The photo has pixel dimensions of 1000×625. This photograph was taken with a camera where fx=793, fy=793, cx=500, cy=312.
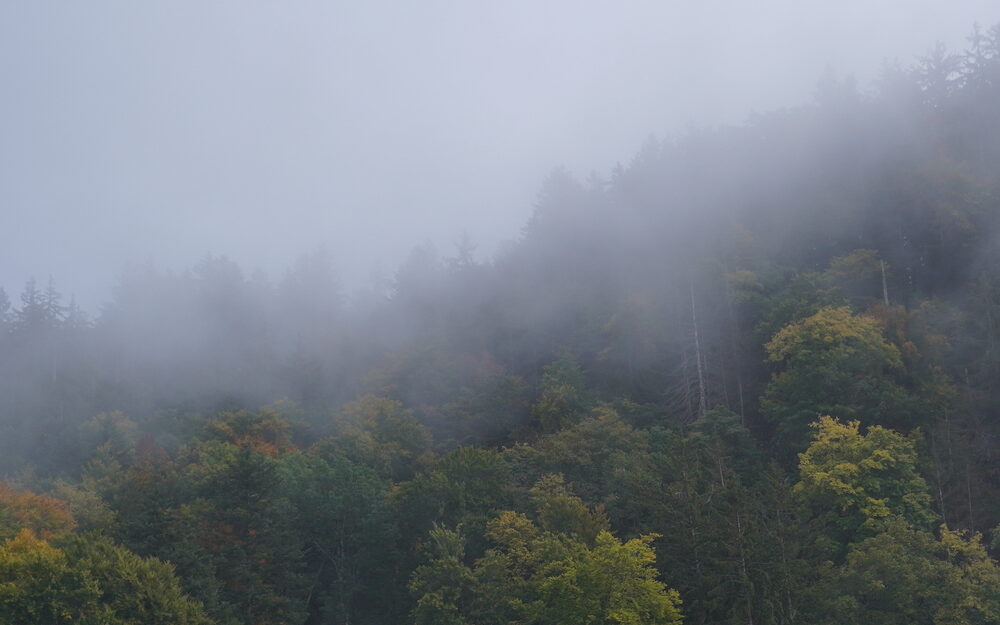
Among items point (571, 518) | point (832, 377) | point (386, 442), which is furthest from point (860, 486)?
point (386, 442)

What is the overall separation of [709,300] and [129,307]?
218 ft

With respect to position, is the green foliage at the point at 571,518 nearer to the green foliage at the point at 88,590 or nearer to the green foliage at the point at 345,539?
the green foliage at the point at 345,539

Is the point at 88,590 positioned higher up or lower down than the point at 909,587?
higher up

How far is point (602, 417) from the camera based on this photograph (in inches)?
1896

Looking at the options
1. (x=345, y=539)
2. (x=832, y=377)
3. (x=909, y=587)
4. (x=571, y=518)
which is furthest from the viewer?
(x=345, y=539)

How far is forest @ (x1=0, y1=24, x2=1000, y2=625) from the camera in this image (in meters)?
31.1

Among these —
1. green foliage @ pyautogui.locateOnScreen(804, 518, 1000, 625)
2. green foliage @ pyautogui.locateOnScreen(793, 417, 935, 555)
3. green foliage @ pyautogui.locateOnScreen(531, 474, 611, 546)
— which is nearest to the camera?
green foliage @ pyautogui.locateOnScreen(804, 518, 1000, 625)

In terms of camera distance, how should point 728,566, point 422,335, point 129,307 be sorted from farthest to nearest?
point 129,307
point 422,335
point 728,566

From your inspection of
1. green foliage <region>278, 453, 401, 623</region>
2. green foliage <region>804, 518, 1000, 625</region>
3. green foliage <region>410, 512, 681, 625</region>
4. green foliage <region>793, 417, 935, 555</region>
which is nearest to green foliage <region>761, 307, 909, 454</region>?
green foliage <region>793, 417, 935, 555</region>

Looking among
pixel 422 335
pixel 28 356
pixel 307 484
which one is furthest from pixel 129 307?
pixel 307 484

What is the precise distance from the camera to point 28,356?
82.8 metres

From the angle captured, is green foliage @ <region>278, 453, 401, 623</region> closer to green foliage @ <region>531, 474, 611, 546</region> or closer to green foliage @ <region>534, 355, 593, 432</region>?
green foliage @ <region>531, 474, 611, 546</region>

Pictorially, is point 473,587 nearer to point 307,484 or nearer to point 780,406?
point 307,484

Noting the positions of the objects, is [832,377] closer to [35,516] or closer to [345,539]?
[345,539]
